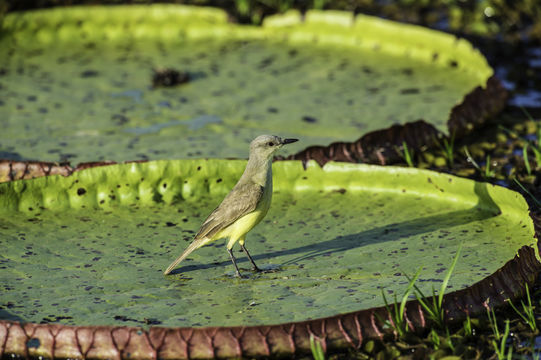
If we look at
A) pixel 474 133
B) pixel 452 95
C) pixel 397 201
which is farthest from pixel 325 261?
pixel 452 95

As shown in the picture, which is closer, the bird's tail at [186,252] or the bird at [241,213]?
the bird's tail at [186,252]

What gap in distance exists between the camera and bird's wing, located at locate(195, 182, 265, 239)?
4.72 meters

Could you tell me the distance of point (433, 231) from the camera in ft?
16.7

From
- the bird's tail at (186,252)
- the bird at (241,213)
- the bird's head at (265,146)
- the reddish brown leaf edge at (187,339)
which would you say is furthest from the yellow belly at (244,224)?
the reddish brown leaf edge at (187,339)

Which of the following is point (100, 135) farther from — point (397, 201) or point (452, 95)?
point (452, 95)

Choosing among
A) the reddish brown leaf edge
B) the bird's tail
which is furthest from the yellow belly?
the reddish brown leaf edge

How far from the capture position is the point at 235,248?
16.9ft

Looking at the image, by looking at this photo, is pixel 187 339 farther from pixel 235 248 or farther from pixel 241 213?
pixel 235 248

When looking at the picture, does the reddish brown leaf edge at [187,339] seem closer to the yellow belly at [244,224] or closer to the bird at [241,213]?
the bird at [241,213]

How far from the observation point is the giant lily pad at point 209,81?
680 cm

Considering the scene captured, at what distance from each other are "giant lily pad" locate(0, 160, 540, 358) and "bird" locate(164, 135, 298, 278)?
15 centimetres

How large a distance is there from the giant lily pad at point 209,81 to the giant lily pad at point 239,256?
2.48ft

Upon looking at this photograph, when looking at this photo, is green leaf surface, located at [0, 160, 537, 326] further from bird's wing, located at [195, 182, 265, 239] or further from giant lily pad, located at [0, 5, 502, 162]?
giant lily pad, located at [0, 5, 502, 162]

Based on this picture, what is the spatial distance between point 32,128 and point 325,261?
336 centimetres
